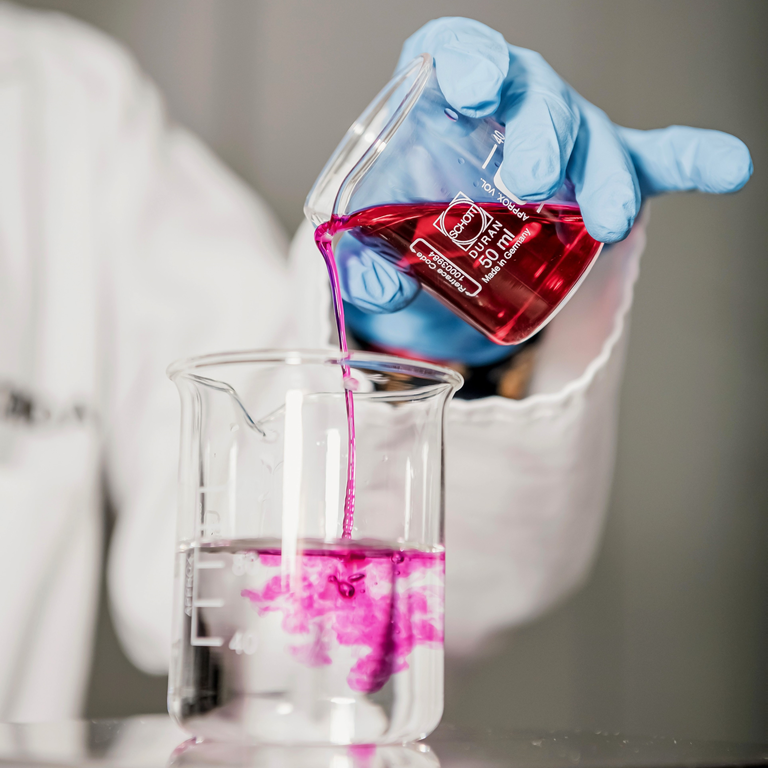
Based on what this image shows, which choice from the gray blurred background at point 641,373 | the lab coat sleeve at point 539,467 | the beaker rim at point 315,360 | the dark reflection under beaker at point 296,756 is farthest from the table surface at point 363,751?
the gray blurred background at point 641,373

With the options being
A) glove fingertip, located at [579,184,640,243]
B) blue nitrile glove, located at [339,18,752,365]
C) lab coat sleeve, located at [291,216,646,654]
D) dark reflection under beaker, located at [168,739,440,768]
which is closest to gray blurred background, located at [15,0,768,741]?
lab coat sleeve, located at [291,216,646,654]

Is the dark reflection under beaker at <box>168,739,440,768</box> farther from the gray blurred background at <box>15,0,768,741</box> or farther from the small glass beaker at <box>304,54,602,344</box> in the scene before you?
the gray blurred background at <box>15,0,768,741</box>

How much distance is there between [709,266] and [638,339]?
10.3 inches

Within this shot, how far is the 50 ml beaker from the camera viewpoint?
515 millimetres

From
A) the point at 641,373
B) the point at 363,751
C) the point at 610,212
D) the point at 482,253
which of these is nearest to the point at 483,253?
the point at 482,253

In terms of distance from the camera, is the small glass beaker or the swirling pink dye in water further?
the small glass beaker

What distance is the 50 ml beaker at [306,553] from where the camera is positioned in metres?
0.52

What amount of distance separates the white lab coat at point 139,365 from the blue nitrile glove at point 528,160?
0.09 meters

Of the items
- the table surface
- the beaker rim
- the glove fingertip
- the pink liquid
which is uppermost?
the glove fingertip

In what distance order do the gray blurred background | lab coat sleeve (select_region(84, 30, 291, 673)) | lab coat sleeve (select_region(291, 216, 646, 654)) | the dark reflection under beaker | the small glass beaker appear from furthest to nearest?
the gray blurred background
lab coat sleeve (select_region(84, 30, 291, 673))
lab coat sleeve (select_region(291, 216, 646, 654))
the small glass beaker
the dark reflection under beaker

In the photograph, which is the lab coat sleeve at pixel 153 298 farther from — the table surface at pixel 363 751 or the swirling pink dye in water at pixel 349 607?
the swirling pink dye in water at pixel 349 607

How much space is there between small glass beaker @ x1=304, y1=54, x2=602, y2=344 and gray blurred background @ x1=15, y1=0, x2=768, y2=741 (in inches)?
52.4

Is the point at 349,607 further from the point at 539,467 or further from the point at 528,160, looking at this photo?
the point at 539,467

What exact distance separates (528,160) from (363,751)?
0.47m
